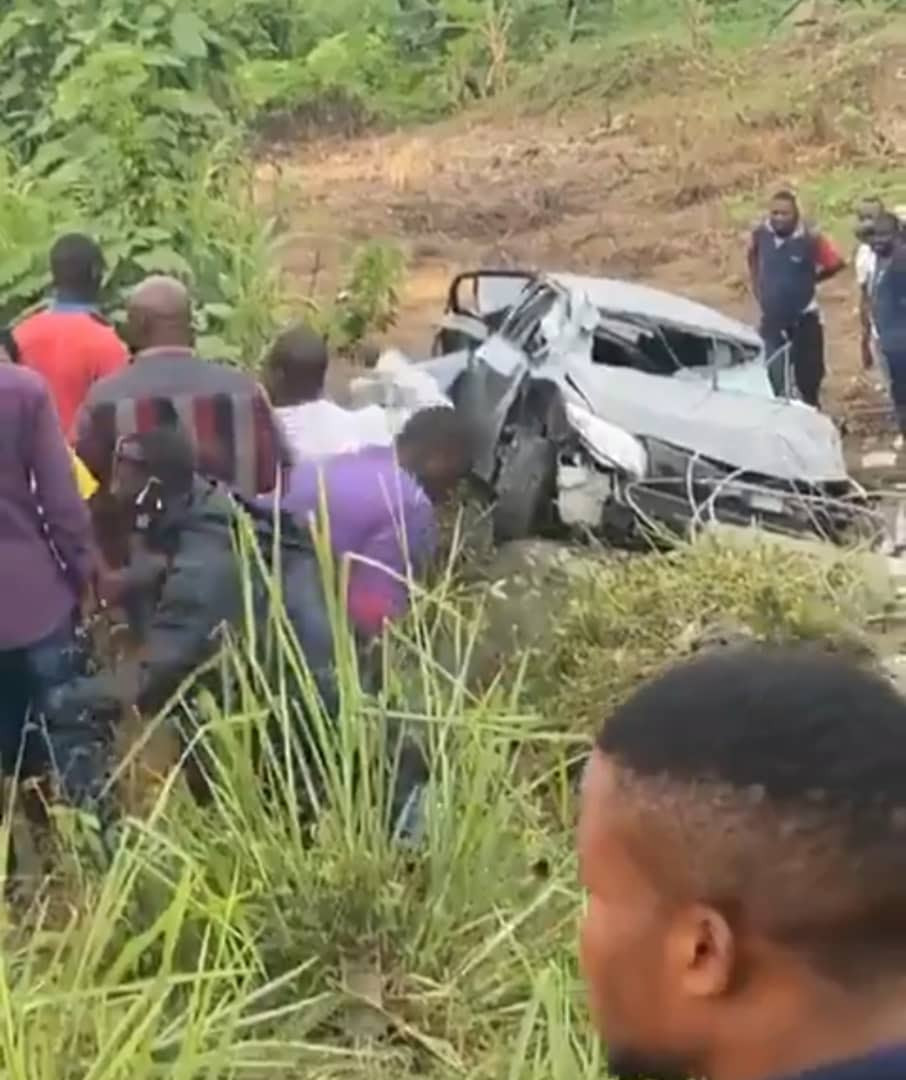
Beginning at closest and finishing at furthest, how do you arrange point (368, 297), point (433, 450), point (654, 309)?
point (433, 450) → point (654, 309) → point (368, 297)

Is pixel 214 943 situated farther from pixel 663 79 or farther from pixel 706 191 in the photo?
pixel 663 79

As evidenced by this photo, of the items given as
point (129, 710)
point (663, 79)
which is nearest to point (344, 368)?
point (129, 710)

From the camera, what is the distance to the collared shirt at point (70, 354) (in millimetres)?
6176

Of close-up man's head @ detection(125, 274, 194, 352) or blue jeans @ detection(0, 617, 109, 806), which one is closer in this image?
blue jeans @ detection(0, 617, 109, 806)

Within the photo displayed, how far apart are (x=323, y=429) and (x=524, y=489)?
2.83m

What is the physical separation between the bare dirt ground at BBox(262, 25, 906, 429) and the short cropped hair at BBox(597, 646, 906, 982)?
43.3ft

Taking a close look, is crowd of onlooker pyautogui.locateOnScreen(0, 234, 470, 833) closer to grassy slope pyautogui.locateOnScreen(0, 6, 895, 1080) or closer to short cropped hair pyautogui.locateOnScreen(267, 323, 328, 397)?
short cropped hair pyautogui.locateOnScreen(267, 323, 328, 397)

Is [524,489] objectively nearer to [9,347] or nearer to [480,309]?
[480,309]

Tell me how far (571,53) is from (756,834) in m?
25.0

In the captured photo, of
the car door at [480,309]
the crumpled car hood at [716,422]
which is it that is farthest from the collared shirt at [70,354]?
the car door at [480,309]

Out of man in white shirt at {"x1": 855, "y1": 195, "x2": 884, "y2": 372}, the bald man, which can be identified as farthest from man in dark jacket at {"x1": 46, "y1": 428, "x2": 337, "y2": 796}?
man in white shirt at {"x1": 855, "y1": 195, "x2": 884, "y2": 372}

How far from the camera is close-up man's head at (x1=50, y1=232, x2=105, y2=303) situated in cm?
618

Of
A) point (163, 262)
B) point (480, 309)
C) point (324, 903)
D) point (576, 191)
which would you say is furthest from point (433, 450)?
point (576, 191)

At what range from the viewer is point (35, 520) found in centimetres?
497
